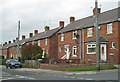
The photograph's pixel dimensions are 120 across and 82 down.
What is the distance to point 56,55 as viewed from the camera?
151 feet

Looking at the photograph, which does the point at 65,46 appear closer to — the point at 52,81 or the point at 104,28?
the point at 104,28

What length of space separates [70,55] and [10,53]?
4461cm

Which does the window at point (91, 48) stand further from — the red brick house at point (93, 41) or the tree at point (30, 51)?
the tree at point (30, 51)

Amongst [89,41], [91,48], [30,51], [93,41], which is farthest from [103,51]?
[30,51]

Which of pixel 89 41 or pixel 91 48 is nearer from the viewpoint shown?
pixel 89 41

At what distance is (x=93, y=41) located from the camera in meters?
29.1

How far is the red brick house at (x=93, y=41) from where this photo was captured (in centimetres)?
2705

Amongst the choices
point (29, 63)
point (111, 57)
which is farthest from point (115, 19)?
point (29, 63)

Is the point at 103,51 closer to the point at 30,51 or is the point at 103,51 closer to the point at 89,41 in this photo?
the point at 89,41

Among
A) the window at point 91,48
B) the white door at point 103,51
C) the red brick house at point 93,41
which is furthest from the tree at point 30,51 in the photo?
the white door at point 103,51

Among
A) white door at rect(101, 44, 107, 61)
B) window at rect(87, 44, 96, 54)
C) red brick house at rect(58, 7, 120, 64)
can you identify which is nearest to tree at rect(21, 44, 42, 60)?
red brick house at rect(58, 7, 120, 64)

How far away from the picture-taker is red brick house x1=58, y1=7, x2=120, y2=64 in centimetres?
2705

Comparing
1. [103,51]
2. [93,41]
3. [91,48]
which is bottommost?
[103,51]

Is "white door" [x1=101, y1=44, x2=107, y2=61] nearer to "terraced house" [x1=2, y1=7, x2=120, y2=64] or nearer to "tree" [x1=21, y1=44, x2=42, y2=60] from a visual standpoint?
"terraced house" [x1=2, y1=7, x2=120, y2=64]
